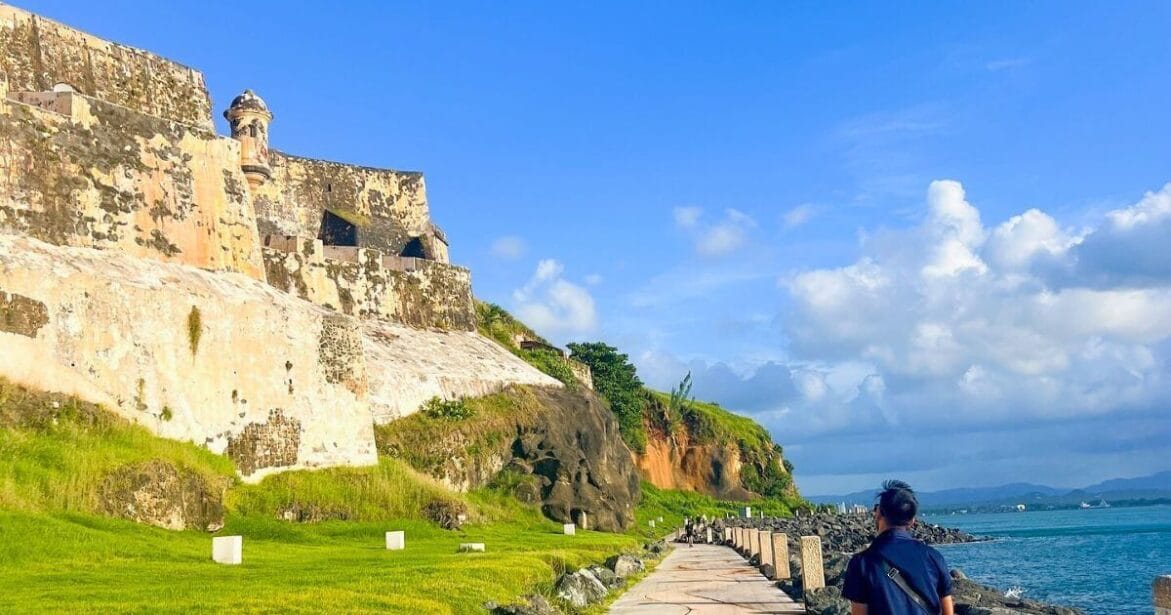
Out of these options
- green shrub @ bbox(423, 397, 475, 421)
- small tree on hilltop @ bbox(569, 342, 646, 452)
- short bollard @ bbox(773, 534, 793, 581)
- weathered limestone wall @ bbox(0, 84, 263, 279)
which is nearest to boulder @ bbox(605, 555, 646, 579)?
short bollard @ bbox(773, 534, 793, 581)

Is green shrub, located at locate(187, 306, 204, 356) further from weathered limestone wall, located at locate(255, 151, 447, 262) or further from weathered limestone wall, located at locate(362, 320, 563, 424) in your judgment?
weathered limestone wall, located at locate(255, 151, 447, 262)

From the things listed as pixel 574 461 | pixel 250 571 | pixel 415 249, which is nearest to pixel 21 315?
pixel 250 571

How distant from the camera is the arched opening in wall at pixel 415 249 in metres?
57.8

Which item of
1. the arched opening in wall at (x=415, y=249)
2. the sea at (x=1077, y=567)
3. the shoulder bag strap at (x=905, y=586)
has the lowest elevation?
the sea at (x=1077, y=567)

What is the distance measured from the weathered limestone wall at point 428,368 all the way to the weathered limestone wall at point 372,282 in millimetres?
1003

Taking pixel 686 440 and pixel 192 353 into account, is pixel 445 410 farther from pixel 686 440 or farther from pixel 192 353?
pixel 686 440

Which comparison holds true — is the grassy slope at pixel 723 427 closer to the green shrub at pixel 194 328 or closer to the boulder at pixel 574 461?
the boulder at pixel 574 461

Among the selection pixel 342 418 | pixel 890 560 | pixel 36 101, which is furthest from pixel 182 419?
pixel 890 560

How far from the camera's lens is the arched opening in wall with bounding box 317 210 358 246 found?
179 feet

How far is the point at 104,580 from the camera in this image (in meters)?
15.2

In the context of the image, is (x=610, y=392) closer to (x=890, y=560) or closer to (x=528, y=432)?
(x=528, y=432)

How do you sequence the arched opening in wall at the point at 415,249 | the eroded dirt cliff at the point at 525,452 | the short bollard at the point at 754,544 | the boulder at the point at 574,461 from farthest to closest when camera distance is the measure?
the arched opening in wall at the point at 415,249 < the boulder at the point at 574,461 < the eroded dirt cliff at the point at 525,452 < the short bollard at the point at 754,544

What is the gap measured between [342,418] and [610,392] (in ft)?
144

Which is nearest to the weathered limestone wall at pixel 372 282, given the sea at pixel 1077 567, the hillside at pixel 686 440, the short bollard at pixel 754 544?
the hillside at pixel 686 440
